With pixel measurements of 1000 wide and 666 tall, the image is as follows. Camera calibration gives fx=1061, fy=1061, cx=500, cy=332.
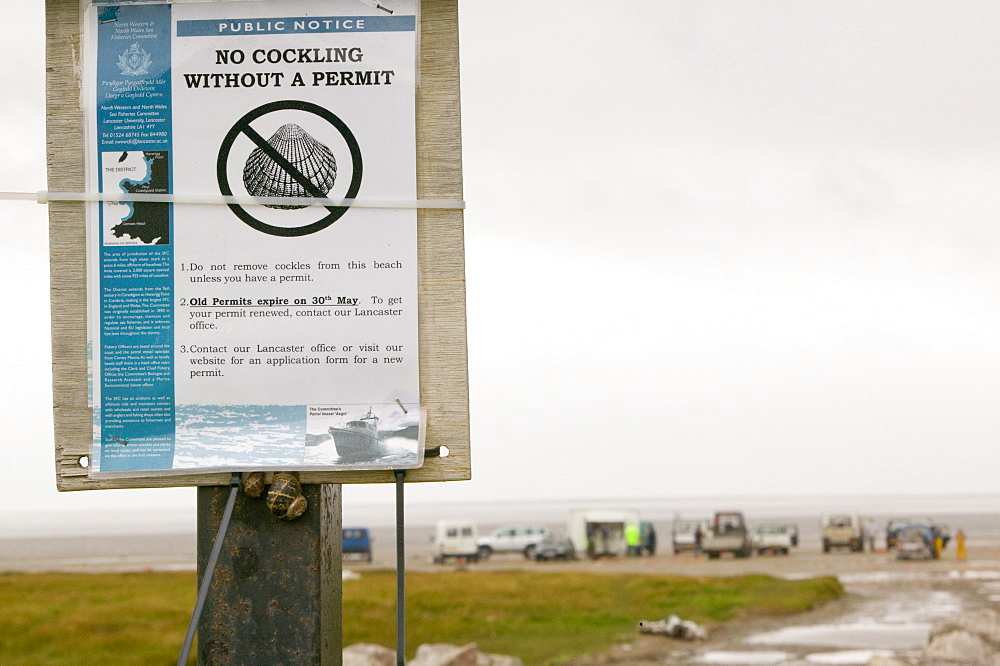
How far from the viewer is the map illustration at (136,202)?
2.65 meters

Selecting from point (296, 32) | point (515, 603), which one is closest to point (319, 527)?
point (296, 32)

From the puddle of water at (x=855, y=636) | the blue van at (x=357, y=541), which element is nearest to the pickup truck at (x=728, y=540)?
the blue van at (x=357, y=541)

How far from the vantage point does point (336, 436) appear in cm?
262

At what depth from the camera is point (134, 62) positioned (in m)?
2.69

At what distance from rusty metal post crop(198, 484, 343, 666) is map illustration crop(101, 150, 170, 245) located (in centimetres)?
66

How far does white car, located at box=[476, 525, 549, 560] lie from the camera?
4388cm

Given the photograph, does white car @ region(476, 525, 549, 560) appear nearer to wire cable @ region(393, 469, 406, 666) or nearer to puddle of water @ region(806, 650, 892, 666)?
puddle of water @ region(806, 650, 892, 666)

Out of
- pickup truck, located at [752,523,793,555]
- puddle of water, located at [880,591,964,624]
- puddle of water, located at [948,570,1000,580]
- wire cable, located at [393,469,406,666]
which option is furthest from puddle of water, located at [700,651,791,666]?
pickup truck, located at [752,523,793,555]

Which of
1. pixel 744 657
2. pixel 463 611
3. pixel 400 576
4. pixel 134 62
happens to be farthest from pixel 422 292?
pixel 463 611

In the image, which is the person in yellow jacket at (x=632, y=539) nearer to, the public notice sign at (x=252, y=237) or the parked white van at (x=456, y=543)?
the parked white van at (x=456, y=543)

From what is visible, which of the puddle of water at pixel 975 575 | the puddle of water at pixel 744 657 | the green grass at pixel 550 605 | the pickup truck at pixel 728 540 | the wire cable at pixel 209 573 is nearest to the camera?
the wire cable at pixel 209 573

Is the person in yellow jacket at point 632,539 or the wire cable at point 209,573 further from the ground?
the wire cable at point 209,573

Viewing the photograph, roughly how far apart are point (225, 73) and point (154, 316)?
641 millimetres

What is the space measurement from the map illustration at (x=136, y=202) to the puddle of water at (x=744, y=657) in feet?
60.1
